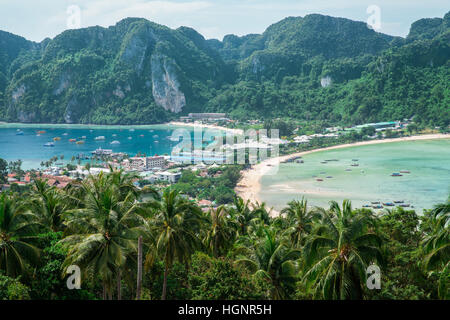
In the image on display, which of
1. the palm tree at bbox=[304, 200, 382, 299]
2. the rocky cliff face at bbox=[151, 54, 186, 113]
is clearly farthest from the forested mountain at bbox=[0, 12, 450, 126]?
the palm tree at bbox=[304, 200, 382, 299]

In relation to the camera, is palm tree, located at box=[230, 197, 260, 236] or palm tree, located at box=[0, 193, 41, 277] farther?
palm tree, located at box=[230, 197, 260, 236]

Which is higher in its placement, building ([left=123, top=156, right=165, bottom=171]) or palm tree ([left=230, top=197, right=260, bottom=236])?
palm tree ([left=230, top=197, right=260, bottom=236])

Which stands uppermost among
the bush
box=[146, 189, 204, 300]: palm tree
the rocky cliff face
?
the rocky cliff face

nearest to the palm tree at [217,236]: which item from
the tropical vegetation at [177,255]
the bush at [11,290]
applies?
the tropical vegetation at [177,255]

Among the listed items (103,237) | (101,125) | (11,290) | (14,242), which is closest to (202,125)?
(101,125)

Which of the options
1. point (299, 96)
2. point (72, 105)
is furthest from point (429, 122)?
point (72, 105)

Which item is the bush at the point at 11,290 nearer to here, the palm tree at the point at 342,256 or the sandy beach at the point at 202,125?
the palm tree at the point at 342,256

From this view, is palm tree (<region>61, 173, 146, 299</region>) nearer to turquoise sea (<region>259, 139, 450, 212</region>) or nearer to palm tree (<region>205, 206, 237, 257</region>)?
palm tree (<region>205, 206, 237, 257</region>)
